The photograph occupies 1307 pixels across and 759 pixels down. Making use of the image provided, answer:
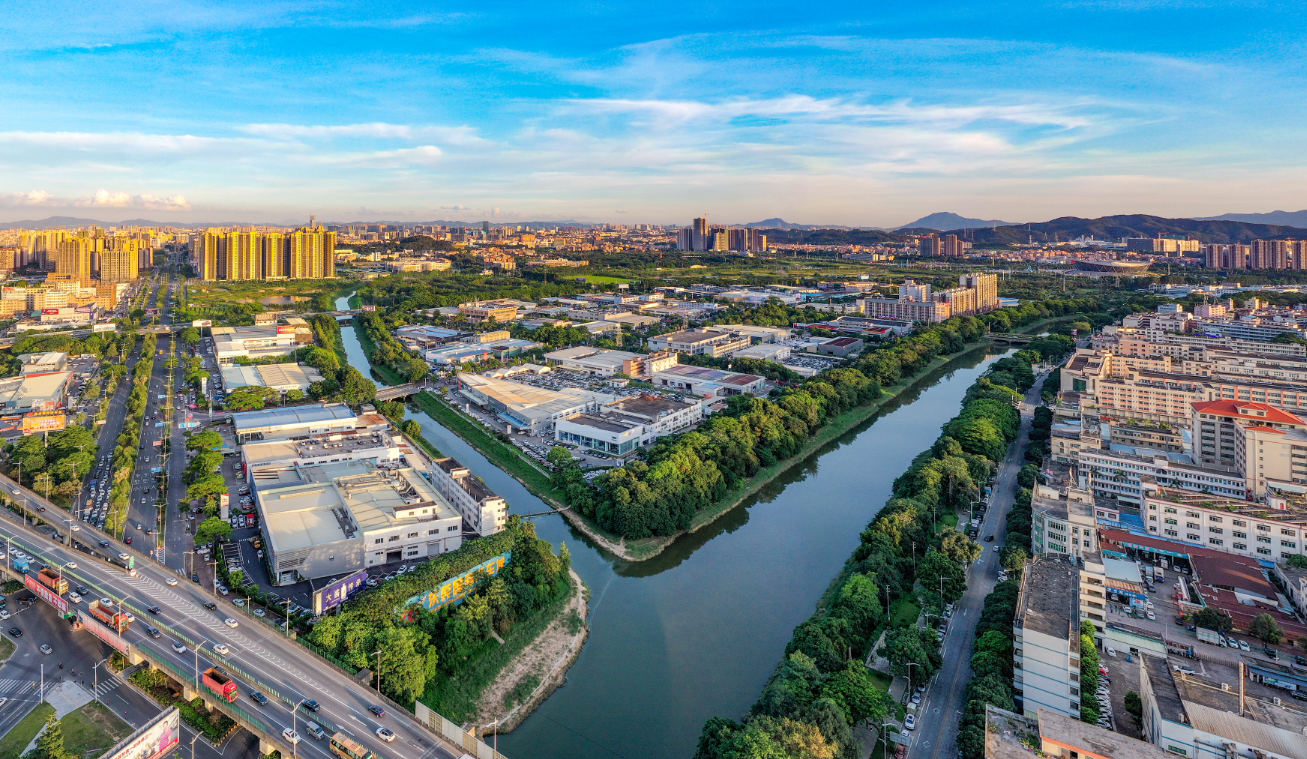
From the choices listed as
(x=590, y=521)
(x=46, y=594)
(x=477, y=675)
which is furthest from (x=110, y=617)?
(x=590, y=521)

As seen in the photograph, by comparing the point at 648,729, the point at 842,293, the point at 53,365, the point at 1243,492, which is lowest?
the point at 648,729

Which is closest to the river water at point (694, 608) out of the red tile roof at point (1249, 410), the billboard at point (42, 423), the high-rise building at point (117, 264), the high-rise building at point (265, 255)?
the red tile roof at point (1249, 410)

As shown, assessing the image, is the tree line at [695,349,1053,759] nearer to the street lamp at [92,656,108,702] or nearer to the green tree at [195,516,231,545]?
the street lamp at [92,656,108,702]

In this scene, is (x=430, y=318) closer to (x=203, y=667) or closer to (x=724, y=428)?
(x=724, y=428)

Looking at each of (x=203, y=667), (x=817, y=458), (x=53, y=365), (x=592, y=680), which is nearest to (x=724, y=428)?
(x=817, y=458)

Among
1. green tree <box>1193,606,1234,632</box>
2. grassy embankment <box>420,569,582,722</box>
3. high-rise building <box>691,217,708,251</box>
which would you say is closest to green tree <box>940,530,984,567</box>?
green tree <box>1193,606,1234,632</box>

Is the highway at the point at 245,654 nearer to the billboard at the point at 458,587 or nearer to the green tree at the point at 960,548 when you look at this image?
the billboard at the point at 458,587
